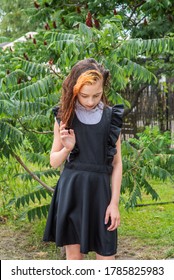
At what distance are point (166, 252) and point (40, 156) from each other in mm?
1526

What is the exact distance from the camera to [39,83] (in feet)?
14.0

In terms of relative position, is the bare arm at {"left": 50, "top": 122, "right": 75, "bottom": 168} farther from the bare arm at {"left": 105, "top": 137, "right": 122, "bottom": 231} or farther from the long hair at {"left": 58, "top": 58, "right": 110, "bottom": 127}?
the bare arm at {"left": 105, "top": 137, "right": 122, "bottom": 231}

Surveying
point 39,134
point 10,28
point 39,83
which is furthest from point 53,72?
point 10,28

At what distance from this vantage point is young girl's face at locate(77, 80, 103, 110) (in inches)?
107

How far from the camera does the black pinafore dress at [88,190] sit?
2.81 m

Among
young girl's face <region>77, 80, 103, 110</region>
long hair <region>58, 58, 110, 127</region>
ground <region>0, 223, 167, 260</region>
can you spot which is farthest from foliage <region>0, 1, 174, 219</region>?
young girl's face <region>77, 80, 103, 110</region>

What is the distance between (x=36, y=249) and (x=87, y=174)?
8.98 ft

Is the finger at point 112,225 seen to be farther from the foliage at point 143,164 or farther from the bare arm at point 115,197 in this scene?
the foliage at point 143,164

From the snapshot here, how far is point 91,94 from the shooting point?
274 cm

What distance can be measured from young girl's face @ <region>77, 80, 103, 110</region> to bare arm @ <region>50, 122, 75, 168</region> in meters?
0.17

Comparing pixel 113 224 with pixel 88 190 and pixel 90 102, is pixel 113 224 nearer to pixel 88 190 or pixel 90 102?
pixel 88 190

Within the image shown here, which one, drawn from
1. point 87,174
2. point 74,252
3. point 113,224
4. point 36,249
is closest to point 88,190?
point 87,174

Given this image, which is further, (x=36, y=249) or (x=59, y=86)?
(x=36, y=249)

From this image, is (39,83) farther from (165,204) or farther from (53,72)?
(165,204)
